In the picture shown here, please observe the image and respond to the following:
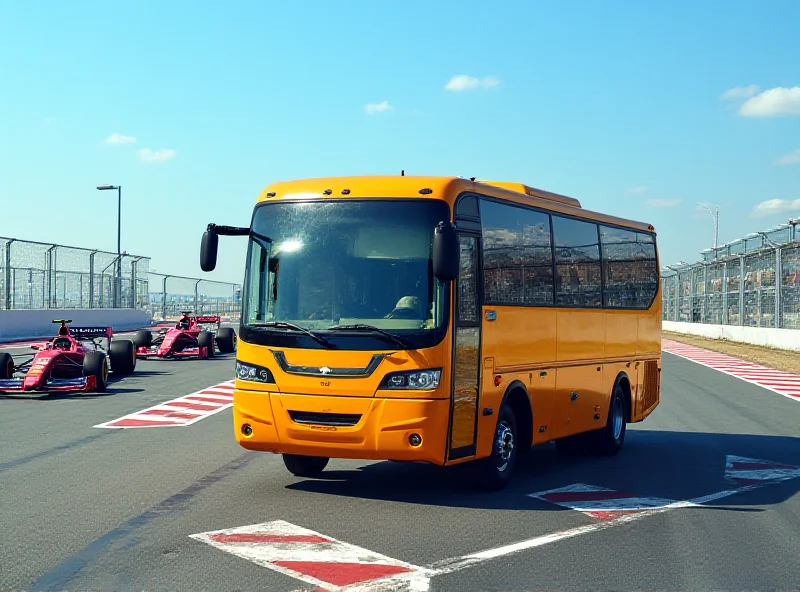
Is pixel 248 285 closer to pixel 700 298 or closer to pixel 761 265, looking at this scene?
pixel 761 265

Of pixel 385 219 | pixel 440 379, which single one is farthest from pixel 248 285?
pixel 440 379

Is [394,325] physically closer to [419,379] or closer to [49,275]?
[419,379]

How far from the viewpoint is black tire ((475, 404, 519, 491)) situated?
30.8 feet

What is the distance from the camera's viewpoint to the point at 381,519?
812 centimetres

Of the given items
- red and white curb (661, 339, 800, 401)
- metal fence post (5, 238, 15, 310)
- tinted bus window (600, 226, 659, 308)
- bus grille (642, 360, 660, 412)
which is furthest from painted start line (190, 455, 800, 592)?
metal fence post (5, 238, 15, 310)

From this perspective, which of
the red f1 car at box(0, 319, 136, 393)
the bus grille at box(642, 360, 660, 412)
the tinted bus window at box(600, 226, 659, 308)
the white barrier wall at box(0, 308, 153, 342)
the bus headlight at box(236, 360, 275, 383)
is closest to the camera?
the bus headlight at box(236, 360, 275, 383)

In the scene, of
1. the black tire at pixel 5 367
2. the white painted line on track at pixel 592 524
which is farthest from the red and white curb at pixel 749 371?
the black tire at pixel 5 367

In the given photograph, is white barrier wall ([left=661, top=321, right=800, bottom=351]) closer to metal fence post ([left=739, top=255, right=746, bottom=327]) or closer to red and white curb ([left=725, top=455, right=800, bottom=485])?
metal fence post ([left=739, top=255, right=746, bottom=327])

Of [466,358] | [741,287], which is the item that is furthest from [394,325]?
[741,287]

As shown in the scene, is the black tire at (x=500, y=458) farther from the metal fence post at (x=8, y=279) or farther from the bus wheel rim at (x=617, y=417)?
the metal fence post at (x=8, y=279)

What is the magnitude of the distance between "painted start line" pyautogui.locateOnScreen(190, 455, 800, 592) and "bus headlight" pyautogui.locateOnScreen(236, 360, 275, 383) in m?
1.63

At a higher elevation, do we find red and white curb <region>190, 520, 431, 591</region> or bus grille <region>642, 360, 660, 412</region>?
bus grille <region>642, 360, 660, 412</region>

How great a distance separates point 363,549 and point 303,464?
3.10 meters

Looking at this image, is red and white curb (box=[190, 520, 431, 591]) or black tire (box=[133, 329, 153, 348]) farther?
black tire (box=[133, 329, 153, 348])
